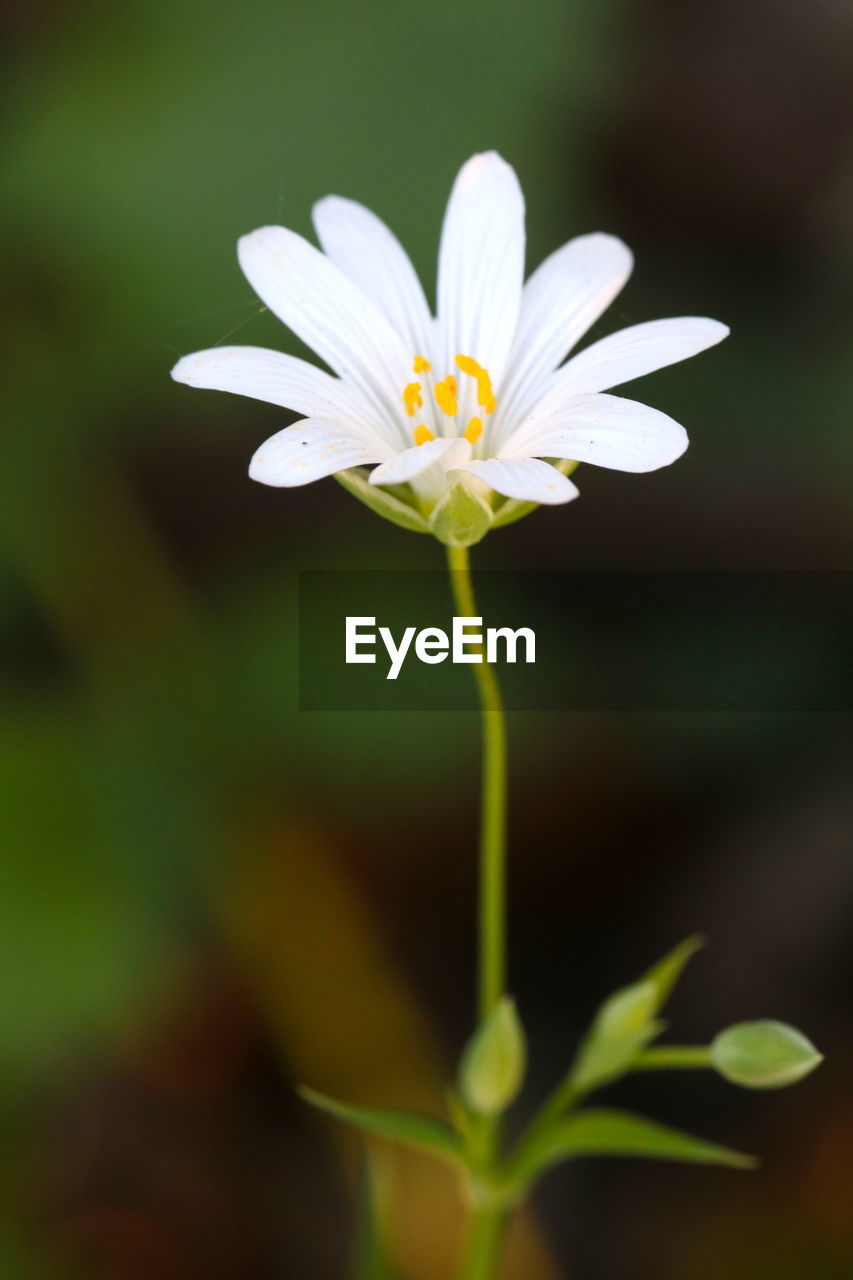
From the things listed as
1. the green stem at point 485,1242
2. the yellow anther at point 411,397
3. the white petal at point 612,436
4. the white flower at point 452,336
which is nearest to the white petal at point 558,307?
the white flower at point 452,336

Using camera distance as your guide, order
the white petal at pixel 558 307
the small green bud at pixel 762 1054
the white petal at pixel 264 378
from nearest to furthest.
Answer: the white petal at pixel 264 378 → the small green bud at pixel 762 1054 → the white petal at pixel 558 307

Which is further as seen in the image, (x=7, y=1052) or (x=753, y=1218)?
(x=753, y=1218)

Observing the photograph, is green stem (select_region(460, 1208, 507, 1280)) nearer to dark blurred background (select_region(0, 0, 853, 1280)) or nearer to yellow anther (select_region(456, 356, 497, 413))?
dark blurred background (select_region(0, 0, 853, 1280))

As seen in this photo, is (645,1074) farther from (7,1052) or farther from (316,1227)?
(7,1052)

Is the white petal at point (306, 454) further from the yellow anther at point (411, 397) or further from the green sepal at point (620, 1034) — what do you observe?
the green sepal at point (620, 1034)

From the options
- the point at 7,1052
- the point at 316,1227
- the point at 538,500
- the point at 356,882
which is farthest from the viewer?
the point at 356,882

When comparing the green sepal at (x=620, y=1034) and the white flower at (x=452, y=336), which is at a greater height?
the white flower at (x=452, y=336)

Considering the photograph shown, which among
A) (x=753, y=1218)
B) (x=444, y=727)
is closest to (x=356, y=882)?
(x=444, y=727)
